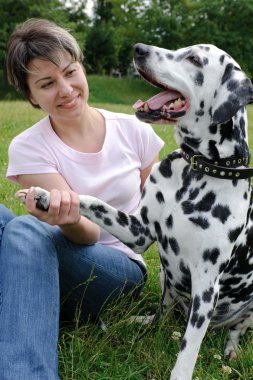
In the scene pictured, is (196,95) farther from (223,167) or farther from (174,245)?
(174,245)

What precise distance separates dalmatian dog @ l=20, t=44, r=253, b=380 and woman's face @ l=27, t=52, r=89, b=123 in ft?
2.17

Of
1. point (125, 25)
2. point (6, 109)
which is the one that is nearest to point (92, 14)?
point (125, 25)

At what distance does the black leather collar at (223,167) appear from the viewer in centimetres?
271

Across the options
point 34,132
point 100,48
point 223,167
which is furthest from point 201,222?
point 100,48

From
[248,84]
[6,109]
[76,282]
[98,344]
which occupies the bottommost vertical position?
[6,109]

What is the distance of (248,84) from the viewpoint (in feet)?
8.64

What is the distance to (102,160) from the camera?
3.45 m

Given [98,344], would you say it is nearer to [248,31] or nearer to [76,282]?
[76,282]

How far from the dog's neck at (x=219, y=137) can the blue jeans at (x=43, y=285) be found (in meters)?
0.93

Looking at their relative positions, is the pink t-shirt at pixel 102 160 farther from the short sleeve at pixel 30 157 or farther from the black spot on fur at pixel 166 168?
the black spot on fur at pixel 166 168

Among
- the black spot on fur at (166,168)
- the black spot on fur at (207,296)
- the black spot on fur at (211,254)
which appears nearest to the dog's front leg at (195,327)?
the black spot on fur at (207,296)

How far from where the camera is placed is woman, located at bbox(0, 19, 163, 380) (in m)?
2.71

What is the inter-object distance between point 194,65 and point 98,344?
1.71 meters

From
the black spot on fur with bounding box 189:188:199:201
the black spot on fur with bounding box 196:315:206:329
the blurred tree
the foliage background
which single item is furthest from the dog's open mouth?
the blurred tree
